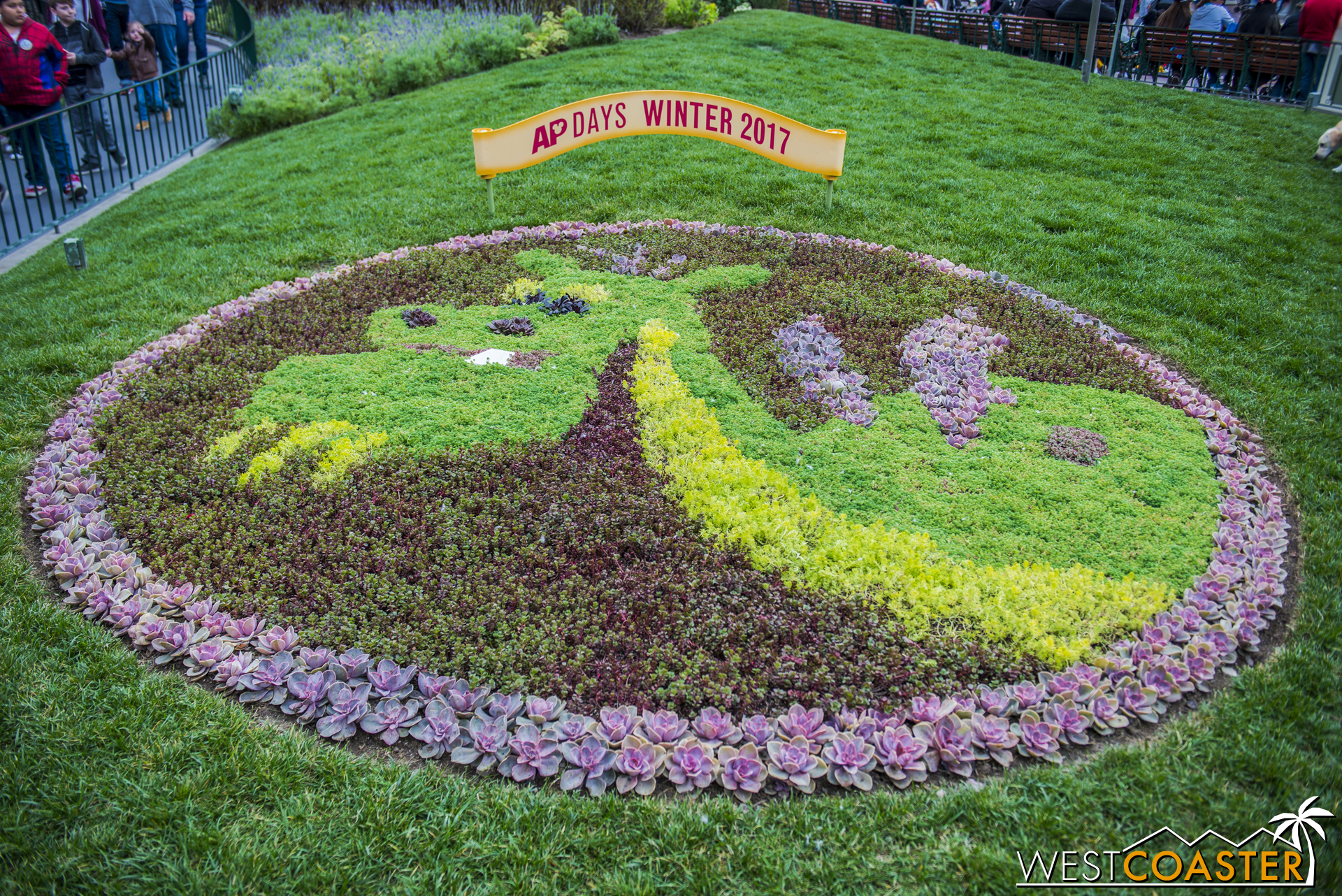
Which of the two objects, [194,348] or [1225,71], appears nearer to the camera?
[194,348]

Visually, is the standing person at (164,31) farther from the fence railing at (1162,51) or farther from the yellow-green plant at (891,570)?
the fence railing at (1162,51)

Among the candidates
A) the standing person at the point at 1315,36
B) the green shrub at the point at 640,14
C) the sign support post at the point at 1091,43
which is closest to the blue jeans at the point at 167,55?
the green shrub at the point at 640,14

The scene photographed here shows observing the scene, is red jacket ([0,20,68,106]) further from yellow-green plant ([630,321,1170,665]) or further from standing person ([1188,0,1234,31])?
standing person ([1188,0,1234,31])

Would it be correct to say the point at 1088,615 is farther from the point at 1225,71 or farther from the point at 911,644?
the point at 1225,71

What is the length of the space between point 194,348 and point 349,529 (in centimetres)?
287

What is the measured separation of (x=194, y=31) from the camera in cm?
1527

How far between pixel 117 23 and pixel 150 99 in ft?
4.21

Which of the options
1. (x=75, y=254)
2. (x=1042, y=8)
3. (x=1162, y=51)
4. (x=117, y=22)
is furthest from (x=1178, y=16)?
(x=117, y=22)

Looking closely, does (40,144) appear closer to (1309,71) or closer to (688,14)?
(688,14)

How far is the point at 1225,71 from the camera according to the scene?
13.3 meters

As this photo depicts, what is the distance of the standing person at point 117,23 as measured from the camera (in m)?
12.5

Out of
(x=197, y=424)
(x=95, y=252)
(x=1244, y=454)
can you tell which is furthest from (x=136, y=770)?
(x=95, y=252)

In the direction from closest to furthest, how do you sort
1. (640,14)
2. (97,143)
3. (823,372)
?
1. (823,372)
2. (97,143)
3. (640,14)

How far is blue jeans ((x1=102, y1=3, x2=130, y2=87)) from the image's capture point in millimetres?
12484
